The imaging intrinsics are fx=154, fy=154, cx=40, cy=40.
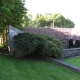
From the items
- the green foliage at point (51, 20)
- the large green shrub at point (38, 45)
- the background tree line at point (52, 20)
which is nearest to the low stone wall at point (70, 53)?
the large green shrub at point (38, 45)

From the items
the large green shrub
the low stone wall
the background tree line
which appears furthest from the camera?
the background tree line

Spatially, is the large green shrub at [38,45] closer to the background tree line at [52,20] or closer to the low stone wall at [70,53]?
the low stone wall at [70,53]

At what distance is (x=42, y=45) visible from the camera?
12383 mm

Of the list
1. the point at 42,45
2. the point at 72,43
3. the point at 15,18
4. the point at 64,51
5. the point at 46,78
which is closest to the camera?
the point at 46,78

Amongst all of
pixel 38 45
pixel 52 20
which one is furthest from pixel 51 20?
pixel 38 45

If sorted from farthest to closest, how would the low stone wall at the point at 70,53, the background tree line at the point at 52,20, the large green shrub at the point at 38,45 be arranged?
the background tree line at the point at 52,20, the low stone wall at the point at 70,53, the large green shrub at the point at 38,45

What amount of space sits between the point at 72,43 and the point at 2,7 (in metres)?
13.6

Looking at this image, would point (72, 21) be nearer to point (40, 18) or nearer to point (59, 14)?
point (59, 14)

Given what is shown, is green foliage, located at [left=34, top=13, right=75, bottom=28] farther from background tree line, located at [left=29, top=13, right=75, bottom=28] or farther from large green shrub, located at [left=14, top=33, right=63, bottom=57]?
large green shrub, located at [left=14, top=33, right=63, bottom=57]

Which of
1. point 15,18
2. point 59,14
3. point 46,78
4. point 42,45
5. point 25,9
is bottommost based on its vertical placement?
point 46,78

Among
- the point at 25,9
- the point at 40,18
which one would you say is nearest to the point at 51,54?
the point at 25,9

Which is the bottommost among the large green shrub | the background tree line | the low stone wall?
the low stone wall

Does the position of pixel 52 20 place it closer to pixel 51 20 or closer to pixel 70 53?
pixel 51 20

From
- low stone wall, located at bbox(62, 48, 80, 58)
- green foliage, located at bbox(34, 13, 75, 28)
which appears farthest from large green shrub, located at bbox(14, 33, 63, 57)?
green foliage, located at bbox(34, 13, 75, 28)
